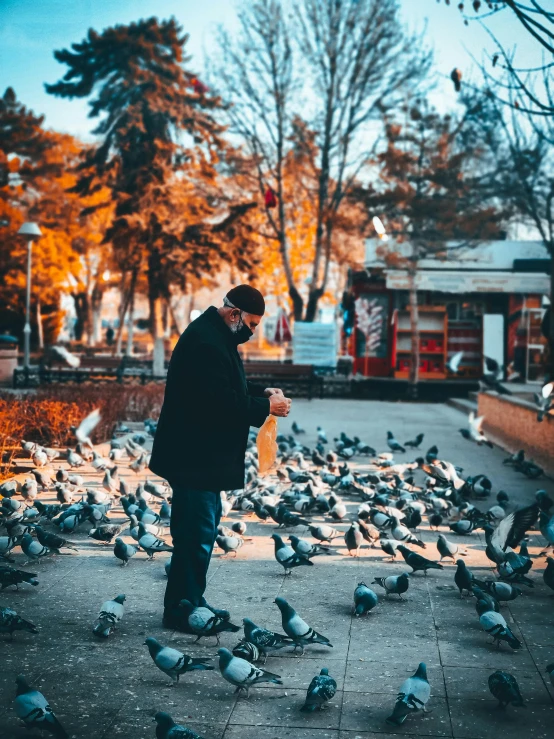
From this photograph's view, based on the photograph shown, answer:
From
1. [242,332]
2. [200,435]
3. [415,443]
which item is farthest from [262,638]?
[415,443]

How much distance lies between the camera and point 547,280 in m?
26.4

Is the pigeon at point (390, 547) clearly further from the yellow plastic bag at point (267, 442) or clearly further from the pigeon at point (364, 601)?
the yellow plastic bag at point (267, 442)

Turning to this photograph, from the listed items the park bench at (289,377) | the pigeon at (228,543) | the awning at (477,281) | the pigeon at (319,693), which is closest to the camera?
the pigeon at (319,693)

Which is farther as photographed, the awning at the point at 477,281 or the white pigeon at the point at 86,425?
the awning at the point at 477,281

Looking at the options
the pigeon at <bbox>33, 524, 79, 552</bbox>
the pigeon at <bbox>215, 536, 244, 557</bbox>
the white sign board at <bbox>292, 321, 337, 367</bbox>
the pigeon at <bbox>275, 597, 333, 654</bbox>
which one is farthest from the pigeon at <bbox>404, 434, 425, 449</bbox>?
the white sign board at <bbox>292, 321, 337, 367</bbox>

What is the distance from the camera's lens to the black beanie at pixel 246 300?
493 cm

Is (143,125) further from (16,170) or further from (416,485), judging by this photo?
(416,485)

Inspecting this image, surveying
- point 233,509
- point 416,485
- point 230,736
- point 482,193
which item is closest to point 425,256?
point 482,193

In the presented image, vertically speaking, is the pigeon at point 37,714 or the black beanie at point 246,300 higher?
the black beanie at point 246,300

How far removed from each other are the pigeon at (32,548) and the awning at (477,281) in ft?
69.3

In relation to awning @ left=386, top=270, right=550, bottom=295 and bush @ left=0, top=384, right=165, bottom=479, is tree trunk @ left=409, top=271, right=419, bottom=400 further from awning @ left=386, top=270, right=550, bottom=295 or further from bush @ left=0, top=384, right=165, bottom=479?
bush @ left=0, top=384, right=165, bottom=479

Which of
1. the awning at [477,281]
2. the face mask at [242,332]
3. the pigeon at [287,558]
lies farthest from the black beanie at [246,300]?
the awning at [477,281]

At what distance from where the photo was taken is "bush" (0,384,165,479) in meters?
11.4

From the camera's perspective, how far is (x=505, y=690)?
3.86 m
